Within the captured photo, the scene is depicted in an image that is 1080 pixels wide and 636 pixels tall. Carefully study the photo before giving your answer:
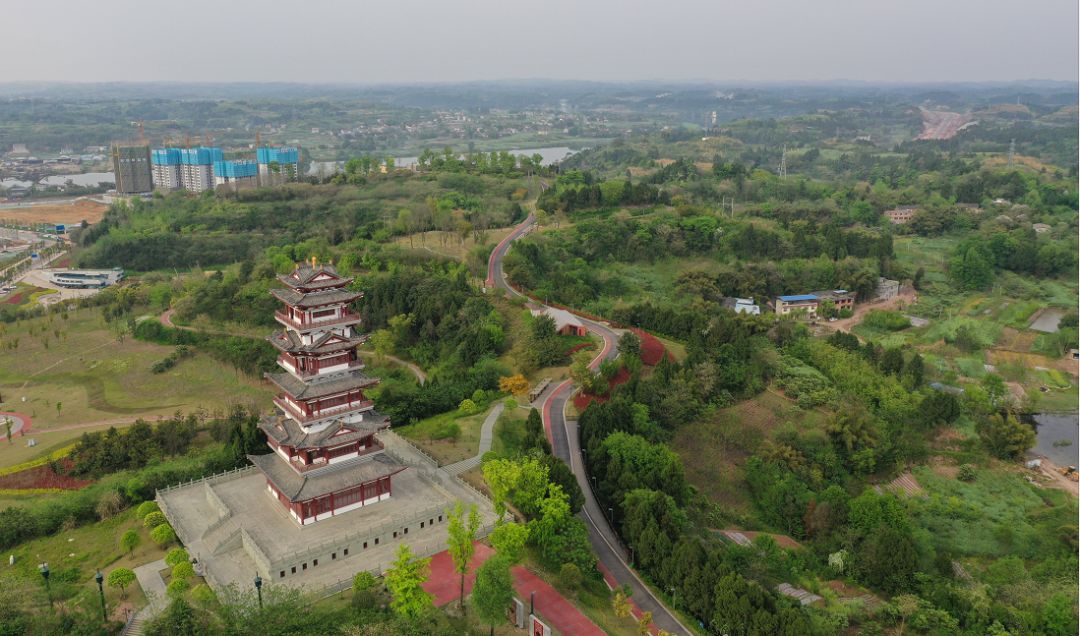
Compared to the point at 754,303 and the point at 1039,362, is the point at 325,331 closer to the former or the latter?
the point at 754,303

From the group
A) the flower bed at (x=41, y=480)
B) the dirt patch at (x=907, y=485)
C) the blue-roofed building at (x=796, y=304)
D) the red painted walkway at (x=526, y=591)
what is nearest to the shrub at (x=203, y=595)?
the red painted walkway at (x=526, y=591)

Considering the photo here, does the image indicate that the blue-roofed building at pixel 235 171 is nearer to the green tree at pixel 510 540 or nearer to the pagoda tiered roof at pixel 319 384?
the pagoda tiered roof at pixel 319 384

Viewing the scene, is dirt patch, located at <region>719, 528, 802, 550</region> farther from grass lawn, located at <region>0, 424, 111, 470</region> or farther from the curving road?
grass lawn, located at <region>0, 424, 111, 470</region>

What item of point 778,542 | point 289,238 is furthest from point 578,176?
point 778,542

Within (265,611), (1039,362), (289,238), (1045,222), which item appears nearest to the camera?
(265,611)

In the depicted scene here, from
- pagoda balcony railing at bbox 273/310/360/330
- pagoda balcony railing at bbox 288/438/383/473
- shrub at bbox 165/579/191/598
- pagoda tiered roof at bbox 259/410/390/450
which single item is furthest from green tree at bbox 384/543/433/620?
pagoda balcony railing at bbox 273/310/360/330

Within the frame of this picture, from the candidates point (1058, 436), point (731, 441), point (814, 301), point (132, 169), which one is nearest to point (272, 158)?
point (132, 169)

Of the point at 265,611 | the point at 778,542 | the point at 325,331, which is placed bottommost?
the point at 778,542
